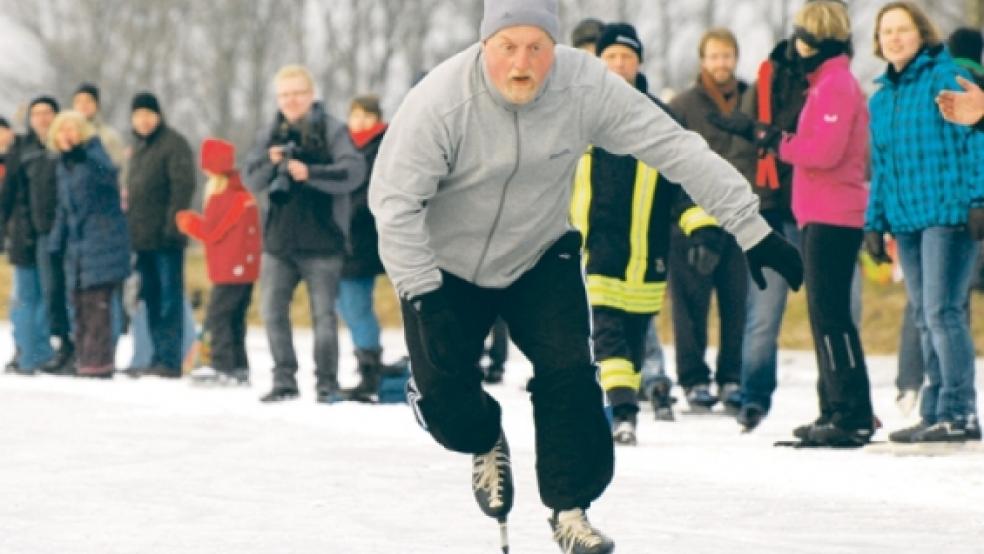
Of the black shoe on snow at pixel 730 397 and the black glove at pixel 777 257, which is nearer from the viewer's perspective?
the black glove at pixel 777 257

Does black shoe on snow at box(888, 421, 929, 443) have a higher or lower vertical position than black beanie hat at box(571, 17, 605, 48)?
lower

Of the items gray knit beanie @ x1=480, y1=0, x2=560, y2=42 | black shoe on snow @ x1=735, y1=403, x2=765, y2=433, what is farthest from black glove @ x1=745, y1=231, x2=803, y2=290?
black shoe on snow @ x1=735, y1=403, x2=765, y2=433

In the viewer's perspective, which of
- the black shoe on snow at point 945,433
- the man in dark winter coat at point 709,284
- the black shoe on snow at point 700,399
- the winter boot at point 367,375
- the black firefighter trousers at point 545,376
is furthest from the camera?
the winter boot at point 367,375

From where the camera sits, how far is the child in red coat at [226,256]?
14.2m

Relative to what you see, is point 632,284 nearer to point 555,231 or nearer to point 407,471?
point 407,471

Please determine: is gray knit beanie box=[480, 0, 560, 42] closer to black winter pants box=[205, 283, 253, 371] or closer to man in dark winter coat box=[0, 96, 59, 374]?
black winter pants box=[205, 283, 253, 371]

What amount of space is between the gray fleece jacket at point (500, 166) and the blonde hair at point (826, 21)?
3592 millimetres

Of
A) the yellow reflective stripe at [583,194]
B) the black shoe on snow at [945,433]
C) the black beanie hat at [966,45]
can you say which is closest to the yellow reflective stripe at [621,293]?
the yellow reflective stripe at [583,194]

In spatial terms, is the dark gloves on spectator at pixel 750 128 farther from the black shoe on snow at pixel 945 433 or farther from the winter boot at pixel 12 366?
the winter boot at pixel 12 366

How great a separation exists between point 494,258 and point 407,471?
2.59 metres

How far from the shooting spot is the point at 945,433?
9289mm

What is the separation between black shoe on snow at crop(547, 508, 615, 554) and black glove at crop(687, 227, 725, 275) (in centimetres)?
286

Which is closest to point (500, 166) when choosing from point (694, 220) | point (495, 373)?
point (694, 220)

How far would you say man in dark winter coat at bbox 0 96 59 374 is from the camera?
618 inches
